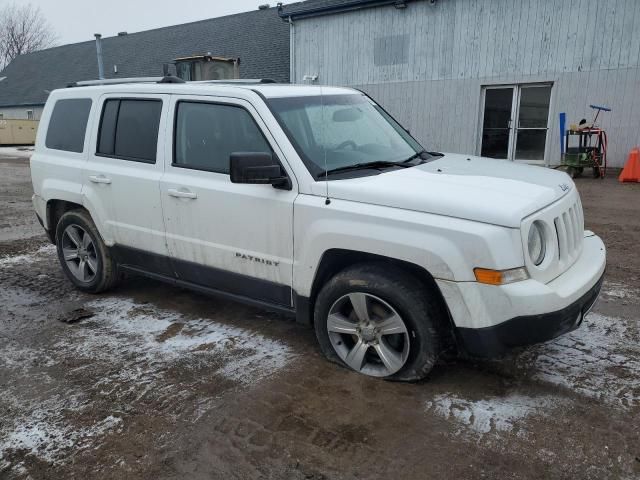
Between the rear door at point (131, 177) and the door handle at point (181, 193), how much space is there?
0.59 feet

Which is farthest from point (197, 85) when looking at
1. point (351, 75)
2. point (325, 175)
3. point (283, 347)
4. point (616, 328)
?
point (351, 75)

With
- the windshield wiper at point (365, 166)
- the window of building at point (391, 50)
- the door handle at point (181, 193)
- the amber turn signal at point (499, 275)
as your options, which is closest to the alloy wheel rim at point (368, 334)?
the amber turn signal at point (499, 275)

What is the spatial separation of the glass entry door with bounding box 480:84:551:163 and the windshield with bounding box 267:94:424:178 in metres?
11.2

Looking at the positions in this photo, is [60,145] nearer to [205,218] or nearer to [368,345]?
[205,218]

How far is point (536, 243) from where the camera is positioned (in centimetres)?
300

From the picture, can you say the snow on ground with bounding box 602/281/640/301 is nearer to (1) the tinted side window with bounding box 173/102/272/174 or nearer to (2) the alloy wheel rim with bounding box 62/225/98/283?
(1) the tinted side window with bounding box 173/102/272/174

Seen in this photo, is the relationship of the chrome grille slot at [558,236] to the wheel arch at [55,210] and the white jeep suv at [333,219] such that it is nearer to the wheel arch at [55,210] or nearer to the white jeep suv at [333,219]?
the white jeep suv at [333,219]

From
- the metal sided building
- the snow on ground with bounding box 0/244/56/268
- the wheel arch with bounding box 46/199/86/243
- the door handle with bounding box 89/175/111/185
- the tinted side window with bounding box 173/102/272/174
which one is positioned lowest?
the snow on ground with bounding box 0/244/56/268

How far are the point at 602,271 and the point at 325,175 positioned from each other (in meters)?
1.94

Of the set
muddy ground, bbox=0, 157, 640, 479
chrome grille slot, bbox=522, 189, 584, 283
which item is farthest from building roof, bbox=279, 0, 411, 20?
chrome grille slot, bbox=522, 189, 584, 283

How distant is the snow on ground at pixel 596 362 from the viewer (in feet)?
10.7

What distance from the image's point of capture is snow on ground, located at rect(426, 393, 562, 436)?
2.93m

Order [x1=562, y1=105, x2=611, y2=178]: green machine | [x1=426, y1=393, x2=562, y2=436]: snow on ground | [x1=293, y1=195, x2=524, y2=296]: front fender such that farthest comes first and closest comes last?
[x1=562, y1=105, x2=611, y2=178]: green machine
[x1=426, y1=393, x2=562, y2=436]: snow on ground
[x1=293, y1=195, x2=524, y2=296]: front fender

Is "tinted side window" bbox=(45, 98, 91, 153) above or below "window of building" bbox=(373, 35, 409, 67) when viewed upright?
below
